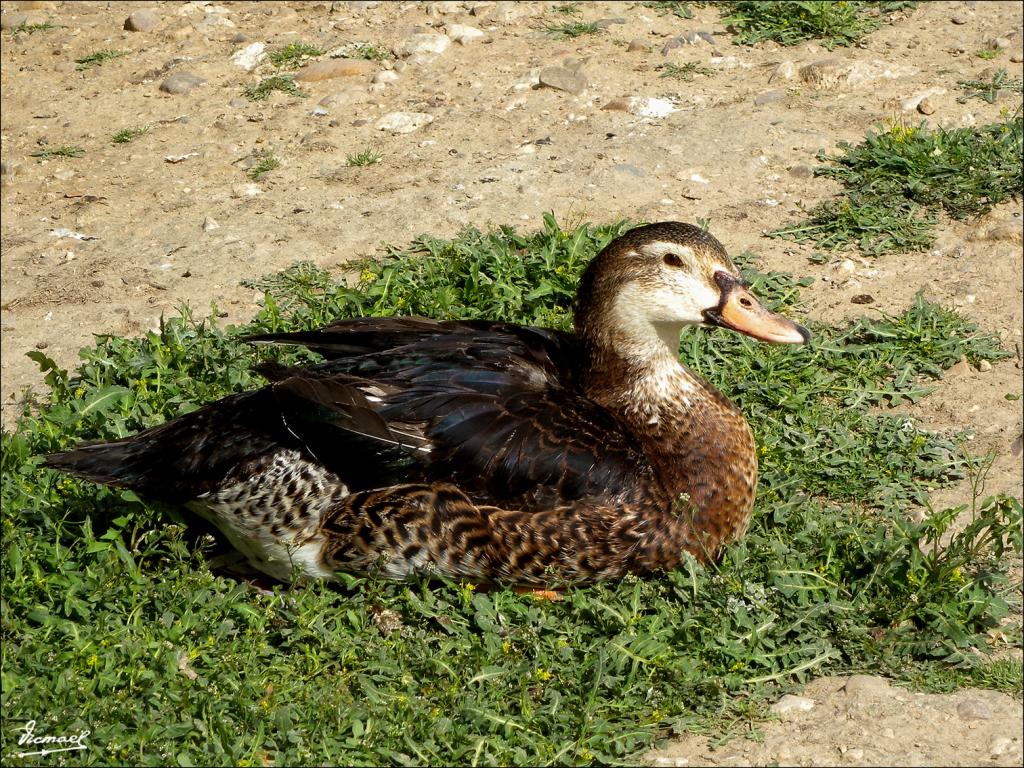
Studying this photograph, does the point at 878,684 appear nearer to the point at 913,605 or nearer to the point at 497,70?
the point at 913,605

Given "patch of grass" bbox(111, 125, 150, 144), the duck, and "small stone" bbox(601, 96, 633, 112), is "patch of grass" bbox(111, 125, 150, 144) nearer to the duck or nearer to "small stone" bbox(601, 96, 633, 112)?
"small stone" bbox(601, 96, 633, 112)

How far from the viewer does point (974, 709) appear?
12.9ft

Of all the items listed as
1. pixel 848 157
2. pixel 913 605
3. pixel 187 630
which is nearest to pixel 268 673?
pixel 187 630

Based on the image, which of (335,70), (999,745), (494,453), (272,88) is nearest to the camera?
(999,745)

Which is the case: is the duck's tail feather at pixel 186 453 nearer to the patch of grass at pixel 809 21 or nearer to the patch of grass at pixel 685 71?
the patch of grass at pixel 685 71

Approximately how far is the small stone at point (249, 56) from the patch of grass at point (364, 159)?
158 centimetres

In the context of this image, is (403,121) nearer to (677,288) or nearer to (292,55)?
(292,55)

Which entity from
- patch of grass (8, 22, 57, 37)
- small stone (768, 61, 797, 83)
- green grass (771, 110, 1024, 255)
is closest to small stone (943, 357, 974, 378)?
green grass (771, 110, 1024, 255)

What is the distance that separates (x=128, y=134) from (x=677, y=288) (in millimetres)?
4790

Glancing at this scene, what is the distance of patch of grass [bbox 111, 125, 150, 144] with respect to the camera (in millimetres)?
8156

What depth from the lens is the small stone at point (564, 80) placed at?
8.23 metres

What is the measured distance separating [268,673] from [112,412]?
1.80 m

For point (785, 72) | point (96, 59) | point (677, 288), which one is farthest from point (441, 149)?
point (677, 288)

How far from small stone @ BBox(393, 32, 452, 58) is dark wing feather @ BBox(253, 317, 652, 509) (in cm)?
435
